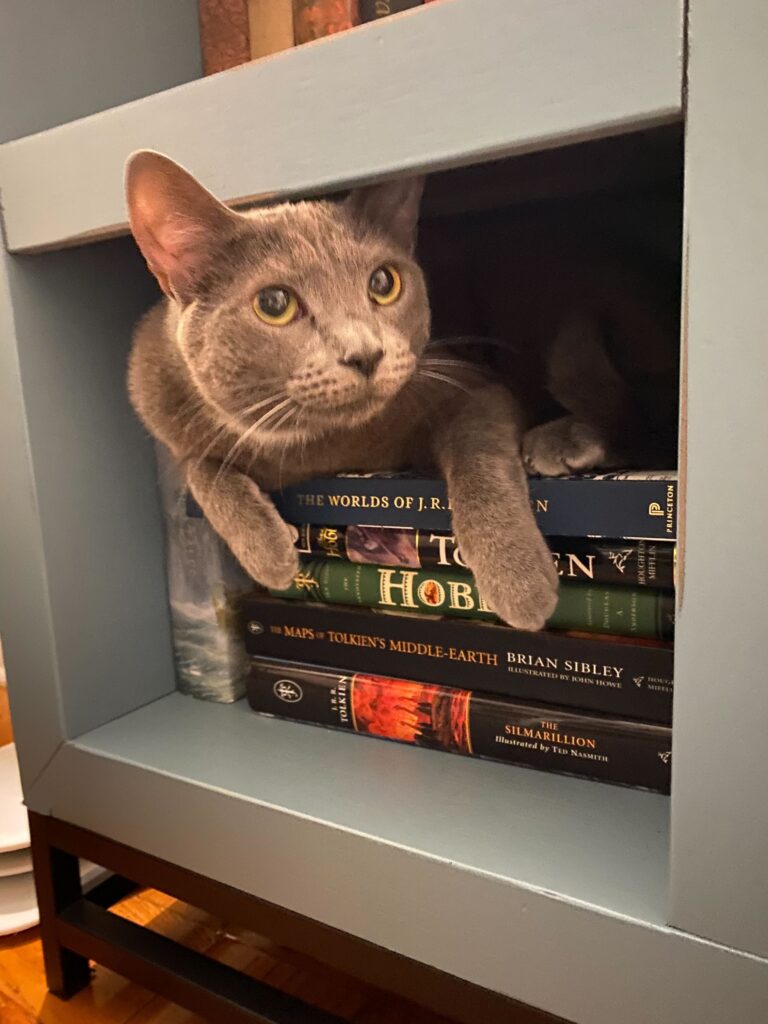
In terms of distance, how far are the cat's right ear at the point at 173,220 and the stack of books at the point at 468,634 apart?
248mm

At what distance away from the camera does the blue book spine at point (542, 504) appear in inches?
26.0

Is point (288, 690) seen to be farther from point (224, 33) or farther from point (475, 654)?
point (224, 33)

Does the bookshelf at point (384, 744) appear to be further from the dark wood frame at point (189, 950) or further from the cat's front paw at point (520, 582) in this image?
the cat's front paw at point (520, 582)

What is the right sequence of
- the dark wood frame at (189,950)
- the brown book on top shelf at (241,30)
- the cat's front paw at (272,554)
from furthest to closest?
the brown book on top shelf at (241,30)
the cat's front paw at (272,554)
the dark wood frame at (189,950)

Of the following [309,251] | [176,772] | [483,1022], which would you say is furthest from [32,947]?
[309,251]

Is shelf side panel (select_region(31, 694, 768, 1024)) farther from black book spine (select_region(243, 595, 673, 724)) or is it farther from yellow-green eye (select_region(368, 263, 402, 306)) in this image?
yellow-green eye (select_region(368, 263, 402, 306))

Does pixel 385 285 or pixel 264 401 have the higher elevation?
pixel 385 285

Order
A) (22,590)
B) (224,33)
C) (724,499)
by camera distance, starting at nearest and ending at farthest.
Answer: (724,499)
(22,590)
(224,33)

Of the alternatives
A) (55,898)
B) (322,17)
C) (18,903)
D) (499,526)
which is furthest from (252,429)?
(18,903)

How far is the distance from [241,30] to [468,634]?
2.52ft

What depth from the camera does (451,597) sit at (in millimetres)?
783

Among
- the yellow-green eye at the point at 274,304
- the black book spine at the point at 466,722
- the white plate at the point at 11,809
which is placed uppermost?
the yellow-green eye at the point at 274,304

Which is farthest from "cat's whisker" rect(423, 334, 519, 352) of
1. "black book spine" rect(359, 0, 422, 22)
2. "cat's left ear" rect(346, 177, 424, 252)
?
"black book spine" rect(359, 0, 422, 22)

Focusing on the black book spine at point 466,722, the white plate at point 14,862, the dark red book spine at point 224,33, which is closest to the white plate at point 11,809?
the white plate at point 14,862
